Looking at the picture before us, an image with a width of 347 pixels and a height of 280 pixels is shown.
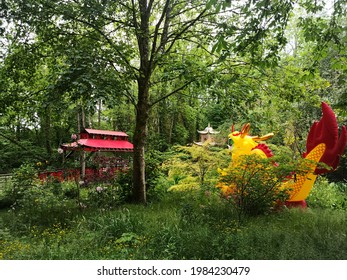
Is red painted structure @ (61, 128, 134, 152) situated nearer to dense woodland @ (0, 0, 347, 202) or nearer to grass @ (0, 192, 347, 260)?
dense woodland @ (0, 0, 347, 202)

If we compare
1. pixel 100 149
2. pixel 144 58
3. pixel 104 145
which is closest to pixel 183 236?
pixel 144 58

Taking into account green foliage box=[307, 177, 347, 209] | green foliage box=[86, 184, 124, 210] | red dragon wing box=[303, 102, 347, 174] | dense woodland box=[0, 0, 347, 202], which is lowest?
green foliage box=[307, 177, 347, 209]

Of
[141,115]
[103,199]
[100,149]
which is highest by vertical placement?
[141,115]

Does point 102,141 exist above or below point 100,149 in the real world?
above

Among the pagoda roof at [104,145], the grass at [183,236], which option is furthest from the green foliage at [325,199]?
the pagoda roof at [104,145]

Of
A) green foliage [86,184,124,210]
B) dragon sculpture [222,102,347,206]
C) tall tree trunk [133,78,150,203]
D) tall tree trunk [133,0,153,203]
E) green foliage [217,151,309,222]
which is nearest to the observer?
green foliage [217,151,309,222]

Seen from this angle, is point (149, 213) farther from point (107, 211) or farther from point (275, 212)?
point (275, 212)

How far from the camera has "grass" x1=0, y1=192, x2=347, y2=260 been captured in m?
4.15

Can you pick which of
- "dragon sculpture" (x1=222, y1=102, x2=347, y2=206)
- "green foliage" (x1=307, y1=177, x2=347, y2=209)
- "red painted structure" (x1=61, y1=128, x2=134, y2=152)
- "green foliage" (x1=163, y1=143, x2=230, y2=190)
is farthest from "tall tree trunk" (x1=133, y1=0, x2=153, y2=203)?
"red painted structure" (x1=61, y1=128, x2=134, y2=152)

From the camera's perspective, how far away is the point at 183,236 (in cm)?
479

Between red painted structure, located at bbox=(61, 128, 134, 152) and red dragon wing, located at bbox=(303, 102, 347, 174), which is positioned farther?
red painted structure, located at bbox=(61, 128, 134, 152)

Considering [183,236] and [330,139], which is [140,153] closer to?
[183,236]

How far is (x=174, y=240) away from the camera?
4.68 m
